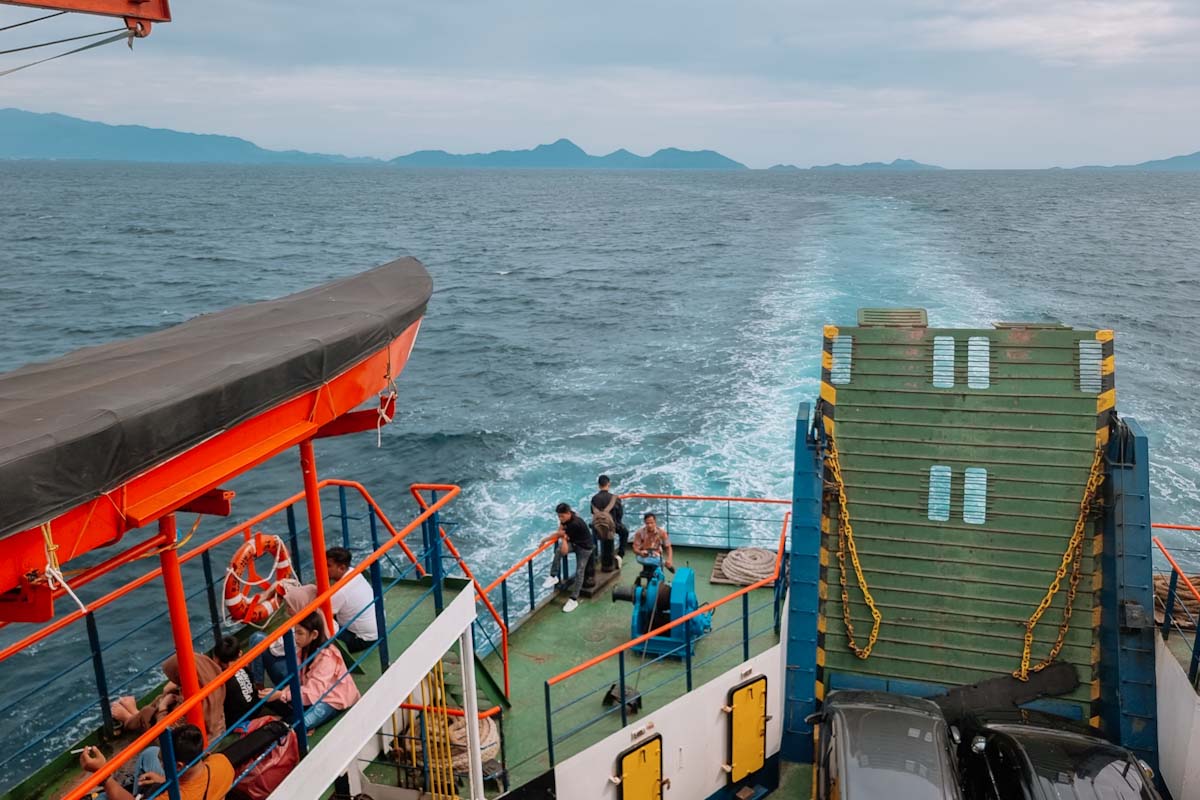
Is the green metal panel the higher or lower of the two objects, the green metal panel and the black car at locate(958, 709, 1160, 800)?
the higher

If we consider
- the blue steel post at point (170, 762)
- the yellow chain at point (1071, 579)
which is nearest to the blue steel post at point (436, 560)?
the blue steel post at point (170, 762)

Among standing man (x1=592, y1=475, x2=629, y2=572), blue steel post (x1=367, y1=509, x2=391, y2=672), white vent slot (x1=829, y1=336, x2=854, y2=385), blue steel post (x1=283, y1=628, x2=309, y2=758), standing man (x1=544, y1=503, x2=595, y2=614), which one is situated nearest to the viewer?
blue steel post (x1=283, y1=628, x2=309, y2=758)

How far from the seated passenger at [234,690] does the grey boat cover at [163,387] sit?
7.86 ft

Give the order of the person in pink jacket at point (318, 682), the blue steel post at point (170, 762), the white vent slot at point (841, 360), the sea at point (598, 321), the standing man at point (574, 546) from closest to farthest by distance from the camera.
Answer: the blue steel post at point (170, 762), the person in pink jacket at point (318, 682), the white vent slot at point (841, 360), the standing man at point (574, 546), the sea at point (598, 321)

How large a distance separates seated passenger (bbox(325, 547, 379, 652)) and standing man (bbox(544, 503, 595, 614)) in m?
3.70

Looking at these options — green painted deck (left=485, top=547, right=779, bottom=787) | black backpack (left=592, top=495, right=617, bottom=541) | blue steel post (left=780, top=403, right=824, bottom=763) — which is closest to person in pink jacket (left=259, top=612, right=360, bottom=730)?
green painted deck (left=485, top=547, right=779, bottom=787)

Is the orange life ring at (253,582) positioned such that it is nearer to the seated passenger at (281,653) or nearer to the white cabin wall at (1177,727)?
the seated passenger at (281,653)

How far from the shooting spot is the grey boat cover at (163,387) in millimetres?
4270

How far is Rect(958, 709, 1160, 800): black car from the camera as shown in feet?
26.6

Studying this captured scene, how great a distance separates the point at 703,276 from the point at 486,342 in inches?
729

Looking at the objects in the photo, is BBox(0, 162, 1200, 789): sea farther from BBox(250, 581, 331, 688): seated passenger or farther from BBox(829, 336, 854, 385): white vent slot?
BBox(829, 336, 854, 385): white vent slot

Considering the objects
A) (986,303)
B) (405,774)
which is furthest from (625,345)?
(405,774)

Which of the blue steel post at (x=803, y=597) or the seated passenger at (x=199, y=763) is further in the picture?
the blue steel post at (x=803, y=597)

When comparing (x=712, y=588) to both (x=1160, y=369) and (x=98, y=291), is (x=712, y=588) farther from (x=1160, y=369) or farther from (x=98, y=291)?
(x=98, y=291)
